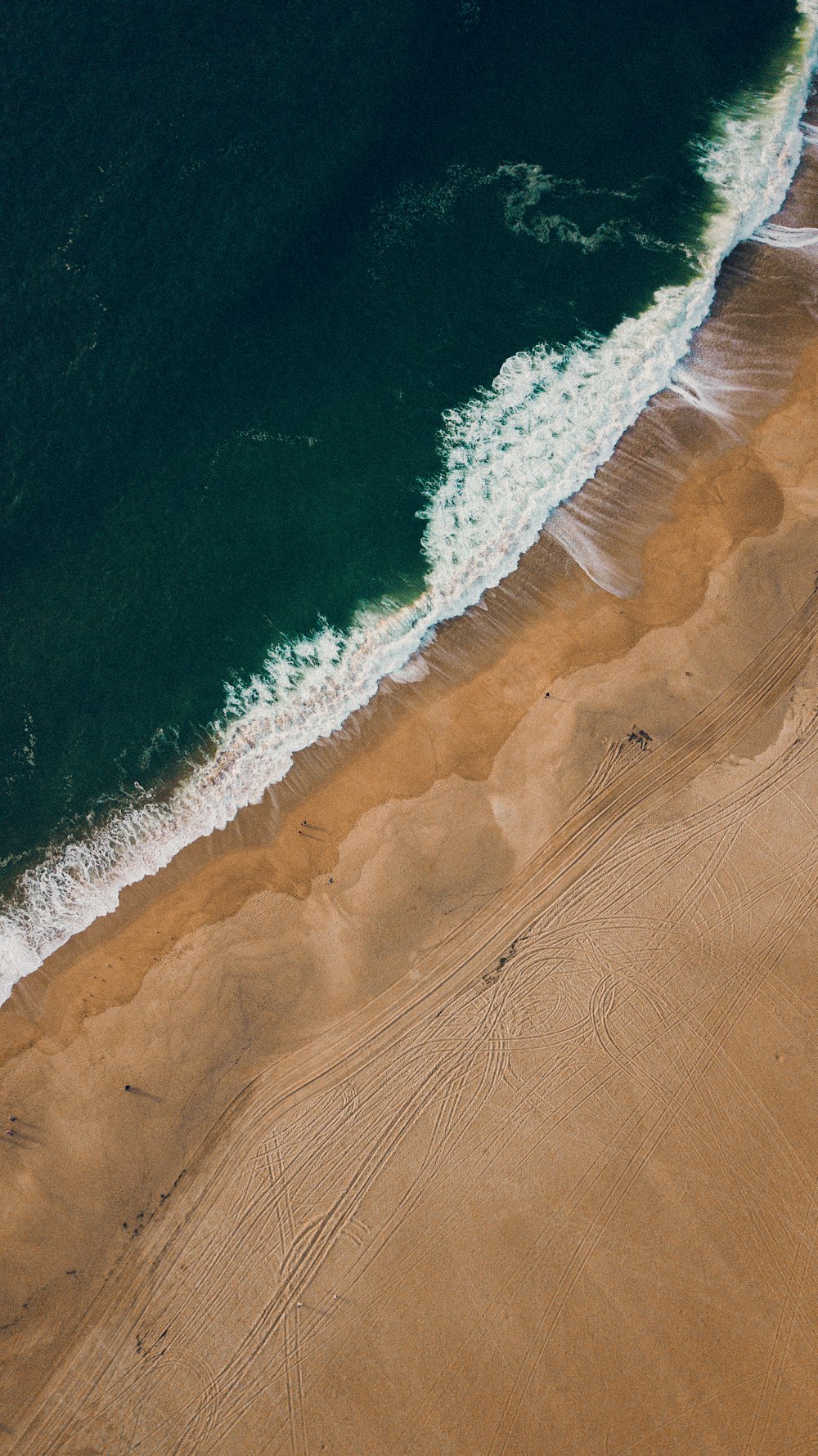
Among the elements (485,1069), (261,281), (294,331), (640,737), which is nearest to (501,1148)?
(485,1069)

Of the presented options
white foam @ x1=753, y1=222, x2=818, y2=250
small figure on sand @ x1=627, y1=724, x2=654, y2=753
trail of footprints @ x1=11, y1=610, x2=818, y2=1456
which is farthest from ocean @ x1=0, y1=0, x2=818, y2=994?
trail of footprints @ x1=11, y1=610, x2=818, y2=1456

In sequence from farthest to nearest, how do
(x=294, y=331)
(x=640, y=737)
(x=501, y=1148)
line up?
(x=294, y=331) < (x=640, y=737) < (x=501, y=1148)

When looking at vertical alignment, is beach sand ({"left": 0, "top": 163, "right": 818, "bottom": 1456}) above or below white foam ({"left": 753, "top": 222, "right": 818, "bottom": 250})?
below

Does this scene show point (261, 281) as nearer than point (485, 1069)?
No

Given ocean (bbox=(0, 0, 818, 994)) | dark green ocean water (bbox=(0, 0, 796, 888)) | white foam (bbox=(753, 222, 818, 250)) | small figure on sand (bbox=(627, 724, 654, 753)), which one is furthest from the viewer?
white foam (bbox=(753, 222, 818, 250))

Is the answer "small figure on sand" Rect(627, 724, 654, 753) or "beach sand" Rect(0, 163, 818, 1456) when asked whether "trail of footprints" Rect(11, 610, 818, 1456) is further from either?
"small figure on sand" Rect(627, 724, 654, 753)

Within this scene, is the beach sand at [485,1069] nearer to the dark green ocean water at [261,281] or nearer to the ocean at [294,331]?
the ocean at [294,331]

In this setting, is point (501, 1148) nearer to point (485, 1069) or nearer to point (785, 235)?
point (485, 1069)
